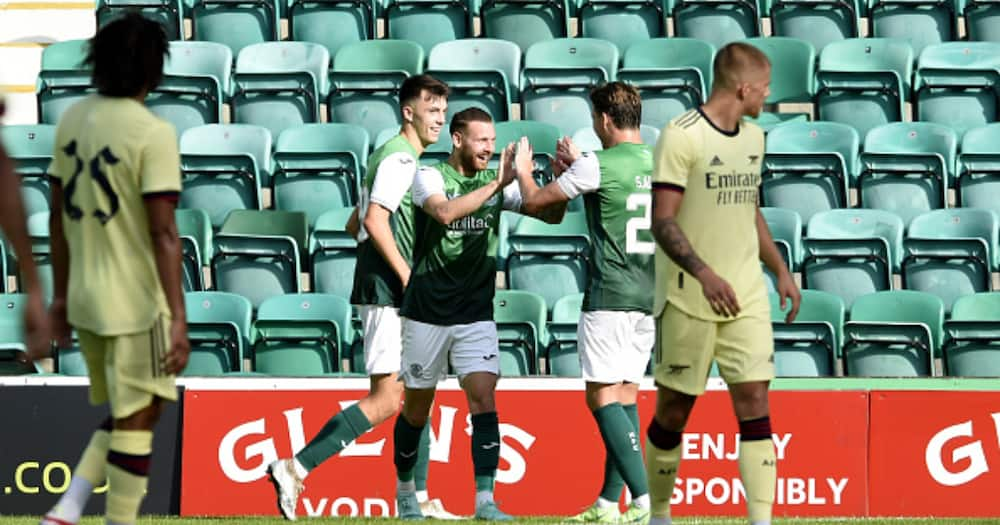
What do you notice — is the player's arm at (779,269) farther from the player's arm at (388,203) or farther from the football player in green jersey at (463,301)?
the player's arm at (388,203)

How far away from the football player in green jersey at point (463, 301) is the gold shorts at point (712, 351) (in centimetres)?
158

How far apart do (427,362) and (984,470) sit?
3.24 m

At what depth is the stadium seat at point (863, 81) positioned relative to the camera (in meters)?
12.3

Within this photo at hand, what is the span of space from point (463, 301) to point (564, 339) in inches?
98.1

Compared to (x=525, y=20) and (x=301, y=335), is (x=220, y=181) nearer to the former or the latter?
(x=301, y=335)

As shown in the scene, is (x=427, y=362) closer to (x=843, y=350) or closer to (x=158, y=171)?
(x=158, y=171)

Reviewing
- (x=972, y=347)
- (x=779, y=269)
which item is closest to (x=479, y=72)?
(x=972, y=347)

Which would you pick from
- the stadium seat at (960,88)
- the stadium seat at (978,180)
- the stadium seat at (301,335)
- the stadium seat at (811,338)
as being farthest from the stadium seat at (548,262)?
the stadium seat at (960,88)

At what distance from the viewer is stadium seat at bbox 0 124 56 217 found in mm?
11711

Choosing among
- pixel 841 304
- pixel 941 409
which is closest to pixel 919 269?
pixel 841 304

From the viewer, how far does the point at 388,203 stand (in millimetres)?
7539

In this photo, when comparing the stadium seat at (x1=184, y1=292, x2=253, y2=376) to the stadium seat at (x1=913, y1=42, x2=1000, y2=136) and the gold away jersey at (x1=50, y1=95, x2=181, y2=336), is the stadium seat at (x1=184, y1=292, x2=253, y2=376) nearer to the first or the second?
the gold away jersey at (x1=50, y1=95, x2=181, y2=336)

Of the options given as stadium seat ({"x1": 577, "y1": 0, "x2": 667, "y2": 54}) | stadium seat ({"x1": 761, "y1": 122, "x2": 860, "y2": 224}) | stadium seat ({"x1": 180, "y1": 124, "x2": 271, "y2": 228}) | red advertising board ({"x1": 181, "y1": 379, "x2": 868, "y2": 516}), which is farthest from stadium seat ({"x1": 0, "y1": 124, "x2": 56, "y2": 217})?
stadium seat ({"x1": 761, "y1": 122, "x2": 860, "y2": 224})

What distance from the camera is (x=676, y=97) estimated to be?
477 inches
